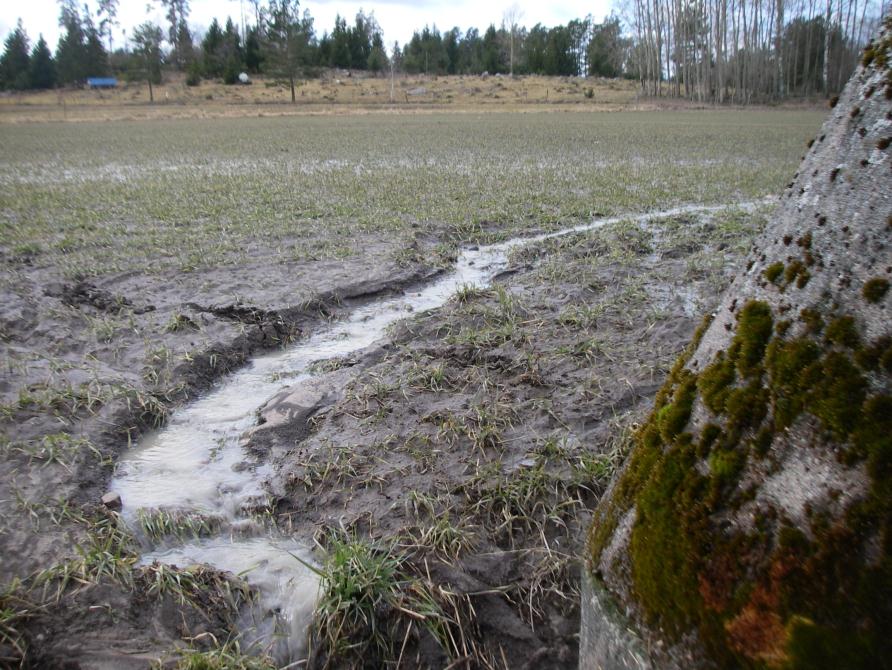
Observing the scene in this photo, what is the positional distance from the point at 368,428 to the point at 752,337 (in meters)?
2.80

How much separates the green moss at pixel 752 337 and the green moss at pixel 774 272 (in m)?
0.07

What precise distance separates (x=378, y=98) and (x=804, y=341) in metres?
66.2

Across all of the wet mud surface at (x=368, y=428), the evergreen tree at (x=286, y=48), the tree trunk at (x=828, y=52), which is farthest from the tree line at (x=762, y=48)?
the wet mud surface at (x=368, y=428)

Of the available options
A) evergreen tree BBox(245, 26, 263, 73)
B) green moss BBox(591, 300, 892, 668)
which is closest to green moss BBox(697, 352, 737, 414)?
green moss BBox(591, 300, 892, 668)

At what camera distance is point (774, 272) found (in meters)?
1.83

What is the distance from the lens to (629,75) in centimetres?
8425

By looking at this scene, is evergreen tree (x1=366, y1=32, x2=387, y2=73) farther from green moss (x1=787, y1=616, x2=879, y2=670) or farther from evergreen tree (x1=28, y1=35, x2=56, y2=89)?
green moss (x1=787, y1=616, x2=879, y2=670)

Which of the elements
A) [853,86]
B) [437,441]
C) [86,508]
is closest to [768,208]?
[437,441]

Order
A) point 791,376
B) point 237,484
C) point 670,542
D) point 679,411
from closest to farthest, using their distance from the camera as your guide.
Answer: point 791,376
point 670,542
point 679,411
point 237,484

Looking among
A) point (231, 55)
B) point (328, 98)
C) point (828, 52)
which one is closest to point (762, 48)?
point (828, 52)

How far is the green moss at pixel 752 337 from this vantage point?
176cm

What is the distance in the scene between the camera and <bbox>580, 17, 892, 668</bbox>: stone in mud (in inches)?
55.7

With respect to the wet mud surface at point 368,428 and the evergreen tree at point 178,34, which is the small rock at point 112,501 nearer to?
the wet mud surface at point 368,428

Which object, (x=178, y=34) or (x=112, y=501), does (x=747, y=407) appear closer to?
(x=112, y=501)
